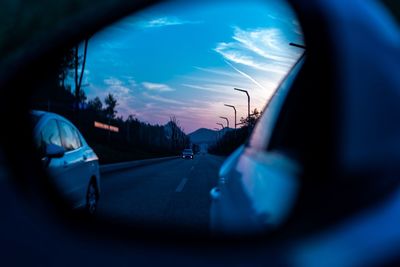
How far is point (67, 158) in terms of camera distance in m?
4.16

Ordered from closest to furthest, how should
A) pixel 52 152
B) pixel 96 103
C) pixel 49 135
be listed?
1. pixel 96 103
2. pixel 52 152
3. pixel 49 135

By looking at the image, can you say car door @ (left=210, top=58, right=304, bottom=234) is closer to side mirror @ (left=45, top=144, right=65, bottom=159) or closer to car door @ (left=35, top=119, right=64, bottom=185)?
car door @ (left=35, top=119, right=64, bottom=185)

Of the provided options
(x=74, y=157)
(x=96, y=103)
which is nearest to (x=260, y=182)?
(x=96, y=103)

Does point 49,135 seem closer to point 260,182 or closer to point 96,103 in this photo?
point 96,103

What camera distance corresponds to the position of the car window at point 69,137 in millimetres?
4331

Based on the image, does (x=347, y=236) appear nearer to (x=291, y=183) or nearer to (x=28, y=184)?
(x=291, y=183)

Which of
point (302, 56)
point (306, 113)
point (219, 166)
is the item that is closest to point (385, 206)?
point (306, 113)

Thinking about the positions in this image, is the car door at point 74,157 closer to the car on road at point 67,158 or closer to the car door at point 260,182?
the car on road at point 67,158

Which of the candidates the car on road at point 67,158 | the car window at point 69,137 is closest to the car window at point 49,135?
the car on road at point 67,158

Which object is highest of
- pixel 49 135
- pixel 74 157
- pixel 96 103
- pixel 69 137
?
pixel 96 103

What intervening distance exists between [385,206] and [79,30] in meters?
1.50

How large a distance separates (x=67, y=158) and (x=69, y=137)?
52 centimetres

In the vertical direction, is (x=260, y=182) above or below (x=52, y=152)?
above

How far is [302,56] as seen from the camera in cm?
194
